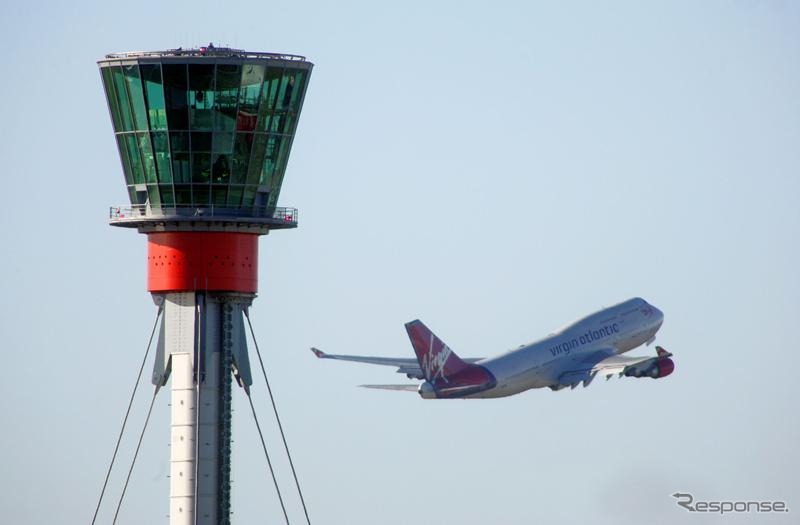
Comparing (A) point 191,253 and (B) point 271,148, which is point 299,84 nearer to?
(B) point 271,148

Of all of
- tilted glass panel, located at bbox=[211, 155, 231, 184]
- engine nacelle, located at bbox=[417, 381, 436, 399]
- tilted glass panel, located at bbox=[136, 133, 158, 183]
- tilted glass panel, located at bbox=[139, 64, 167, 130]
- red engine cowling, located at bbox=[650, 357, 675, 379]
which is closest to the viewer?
tilted glass panel, located at bbox=[139, 64, 167, 130]

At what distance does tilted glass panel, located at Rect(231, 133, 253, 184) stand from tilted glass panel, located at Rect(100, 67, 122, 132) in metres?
8.79

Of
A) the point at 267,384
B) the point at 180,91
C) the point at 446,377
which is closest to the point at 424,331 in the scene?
the point at 446,377

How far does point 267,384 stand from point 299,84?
75.3 ft

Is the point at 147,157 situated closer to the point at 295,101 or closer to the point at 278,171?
the point at 278,171

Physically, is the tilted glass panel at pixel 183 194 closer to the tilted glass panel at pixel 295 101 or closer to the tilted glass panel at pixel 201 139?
the tilted glass panel at pixel 201 139

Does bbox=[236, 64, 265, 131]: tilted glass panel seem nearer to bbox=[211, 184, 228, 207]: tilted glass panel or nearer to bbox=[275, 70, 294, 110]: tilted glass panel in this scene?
bbox=[275, 70, 294, 110]: tilted glass panel

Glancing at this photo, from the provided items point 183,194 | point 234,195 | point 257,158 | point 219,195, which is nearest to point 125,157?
point 183,194

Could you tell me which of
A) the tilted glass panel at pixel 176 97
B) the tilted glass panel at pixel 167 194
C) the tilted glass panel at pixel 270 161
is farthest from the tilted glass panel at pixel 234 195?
the tilted glass panel at pixel 176 97

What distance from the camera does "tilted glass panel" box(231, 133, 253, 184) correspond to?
146750 mm

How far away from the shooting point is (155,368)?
15038 cm

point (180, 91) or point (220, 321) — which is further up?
point (180, 91)

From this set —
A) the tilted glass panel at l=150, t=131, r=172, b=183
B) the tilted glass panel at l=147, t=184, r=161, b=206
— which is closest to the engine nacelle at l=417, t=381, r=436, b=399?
the tilted glass panel at l=147, t=184, r=161, b=206

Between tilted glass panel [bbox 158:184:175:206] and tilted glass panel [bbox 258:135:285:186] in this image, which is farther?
tilted glass panel [bbox 258:135:285:186]
